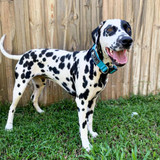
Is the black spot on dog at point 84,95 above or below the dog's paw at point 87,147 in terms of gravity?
above

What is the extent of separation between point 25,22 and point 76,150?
8.94 ft

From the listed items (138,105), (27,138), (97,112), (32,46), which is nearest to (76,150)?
(27,138)

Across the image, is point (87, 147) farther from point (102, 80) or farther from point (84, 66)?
point (84, 66)

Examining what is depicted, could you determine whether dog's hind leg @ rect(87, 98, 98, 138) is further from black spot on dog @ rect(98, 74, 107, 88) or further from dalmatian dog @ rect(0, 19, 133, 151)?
black spot on dog @ rect(98, 74, 107, 88)

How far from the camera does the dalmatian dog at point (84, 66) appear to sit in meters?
2.23

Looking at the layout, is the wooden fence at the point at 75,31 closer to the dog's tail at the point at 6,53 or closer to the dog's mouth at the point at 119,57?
the dog's tail at the point at 6,53

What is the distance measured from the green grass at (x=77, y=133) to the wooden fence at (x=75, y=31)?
0.42 metres

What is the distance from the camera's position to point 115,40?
2.13 m

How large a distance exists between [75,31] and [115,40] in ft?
6.42

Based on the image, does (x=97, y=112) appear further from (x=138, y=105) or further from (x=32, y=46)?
(x=32, y=46)

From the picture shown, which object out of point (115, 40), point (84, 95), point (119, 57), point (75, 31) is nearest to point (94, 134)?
point (84, 95)

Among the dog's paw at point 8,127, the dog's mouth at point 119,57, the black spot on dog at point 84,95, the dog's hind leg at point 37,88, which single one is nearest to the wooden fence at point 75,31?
the dog's hind leg at point 37,88

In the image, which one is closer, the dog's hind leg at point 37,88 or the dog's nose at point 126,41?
the dog's nose at point 126,41

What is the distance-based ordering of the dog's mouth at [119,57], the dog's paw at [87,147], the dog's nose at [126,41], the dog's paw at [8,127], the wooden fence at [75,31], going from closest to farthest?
the dog's nose at [126,41] → the dog's mouth at [119,57] → the dog's paw at [87,147] → the dog's paw at [8,127] → the wooden fence at [75,31]
